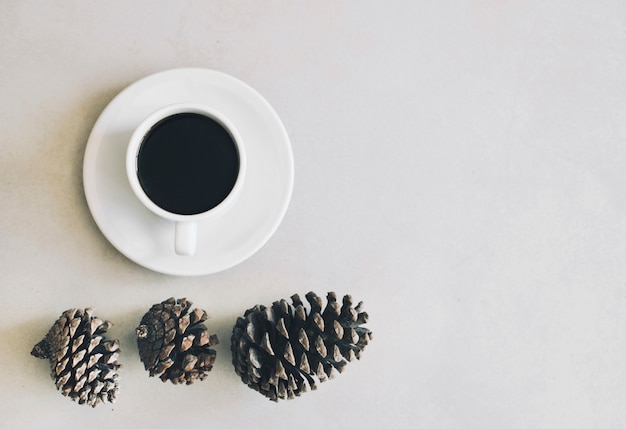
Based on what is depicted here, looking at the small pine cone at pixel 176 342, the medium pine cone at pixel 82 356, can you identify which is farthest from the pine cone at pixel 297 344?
the medium pine cone at pixel 82 356

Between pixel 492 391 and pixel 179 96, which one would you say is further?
pixel 492 391

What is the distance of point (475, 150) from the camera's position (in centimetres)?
82

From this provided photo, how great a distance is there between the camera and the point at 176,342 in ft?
2.26

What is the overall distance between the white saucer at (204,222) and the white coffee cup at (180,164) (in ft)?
0.18

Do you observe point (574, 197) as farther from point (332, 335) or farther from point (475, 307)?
point (332, 335)

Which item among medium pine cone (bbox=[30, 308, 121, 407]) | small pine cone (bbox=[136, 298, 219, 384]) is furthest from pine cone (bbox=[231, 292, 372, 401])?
medium pine cone (bbox=[30, 308, 121, 407])

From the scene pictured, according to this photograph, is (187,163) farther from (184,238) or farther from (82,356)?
(82,356)

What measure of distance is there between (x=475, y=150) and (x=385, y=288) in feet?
0.72

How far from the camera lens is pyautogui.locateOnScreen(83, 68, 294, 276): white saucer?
2.29ft

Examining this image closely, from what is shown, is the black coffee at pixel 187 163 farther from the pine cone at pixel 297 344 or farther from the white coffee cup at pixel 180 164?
the pine cone at pixel 297 344

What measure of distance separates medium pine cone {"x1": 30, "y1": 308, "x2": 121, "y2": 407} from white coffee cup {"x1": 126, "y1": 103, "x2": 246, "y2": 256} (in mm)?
151

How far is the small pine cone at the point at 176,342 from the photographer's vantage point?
2.26ft

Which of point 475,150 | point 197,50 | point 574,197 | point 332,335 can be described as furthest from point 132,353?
point 574,197

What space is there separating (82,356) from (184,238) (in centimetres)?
18
